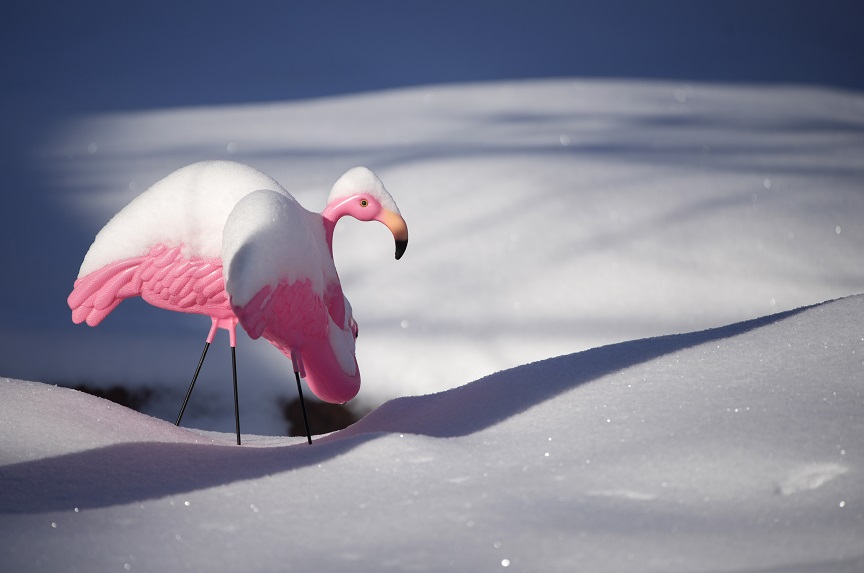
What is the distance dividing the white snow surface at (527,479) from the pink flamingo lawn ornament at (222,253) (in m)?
0.16

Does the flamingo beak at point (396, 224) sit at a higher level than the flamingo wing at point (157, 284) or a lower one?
higher

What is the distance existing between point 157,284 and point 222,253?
16cm

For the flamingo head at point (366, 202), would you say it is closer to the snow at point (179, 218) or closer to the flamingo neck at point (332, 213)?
the flamingo neck at point (332, 213)

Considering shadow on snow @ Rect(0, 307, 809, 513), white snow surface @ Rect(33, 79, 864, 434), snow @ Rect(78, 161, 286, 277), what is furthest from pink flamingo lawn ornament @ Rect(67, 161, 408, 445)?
white snow surface @ Rect(33, 79, 864, 434)

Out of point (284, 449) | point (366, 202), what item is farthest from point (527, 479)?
point (366, 202)

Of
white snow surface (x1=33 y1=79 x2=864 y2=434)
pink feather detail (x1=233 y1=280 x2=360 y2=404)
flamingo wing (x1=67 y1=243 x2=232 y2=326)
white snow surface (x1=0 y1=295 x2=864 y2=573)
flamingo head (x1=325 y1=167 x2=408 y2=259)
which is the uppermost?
white snow surface (x1=33 y1=79 x2=864 y2=434)

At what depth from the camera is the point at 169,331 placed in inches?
83.5

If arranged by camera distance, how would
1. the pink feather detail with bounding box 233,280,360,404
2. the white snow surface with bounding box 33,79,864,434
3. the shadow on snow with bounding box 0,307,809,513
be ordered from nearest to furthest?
the shadow on snow with bounding box 0,307,809,513, the pink feather detail with bounding box 233,280,360,404, the white snow surface with bounding box 33,79,864,434

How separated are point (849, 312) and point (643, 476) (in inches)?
20.9

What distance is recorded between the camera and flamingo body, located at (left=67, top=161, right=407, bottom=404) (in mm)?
1243

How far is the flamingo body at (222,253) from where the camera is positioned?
1.24 metres

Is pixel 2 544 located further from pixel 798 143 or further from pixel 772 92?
pixel 772 92

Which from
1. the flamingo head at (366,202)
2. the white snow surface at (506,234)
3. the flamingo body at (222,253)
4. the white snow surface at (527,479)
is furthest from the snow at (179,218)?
the white snow surface at (506,234)

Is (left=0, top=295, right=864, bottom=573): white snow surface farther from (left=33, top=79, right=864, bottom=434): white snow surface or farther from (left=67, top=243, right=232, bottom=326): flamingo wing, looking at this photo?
(left=33, top=79, right=864, bottom=434): white snow surface
